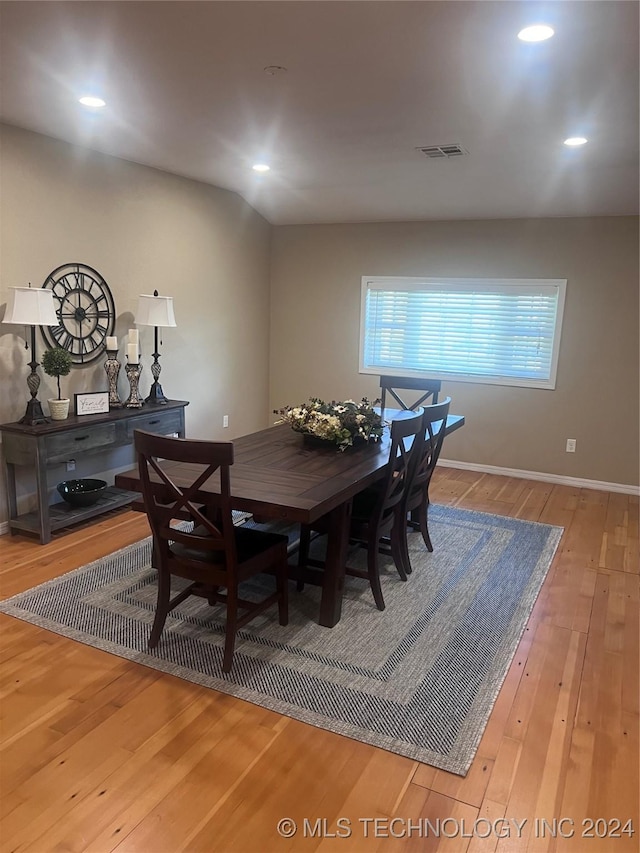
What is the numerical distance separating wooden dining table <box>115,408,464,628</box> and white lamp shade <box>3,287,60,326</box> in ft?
4.49

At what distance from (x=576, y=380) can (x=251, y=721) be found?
4.31 m

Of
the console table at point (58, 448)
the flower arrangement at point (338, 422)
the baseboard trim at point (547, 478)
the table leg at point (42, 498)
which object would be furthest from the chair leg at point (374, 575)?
the baseboard trim at point (547, 478)

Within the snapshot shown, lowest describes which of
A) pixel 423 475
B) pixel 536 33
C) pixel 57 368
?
pixel 423 475

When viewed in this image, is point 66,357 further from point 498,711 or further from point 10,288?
point 498,711

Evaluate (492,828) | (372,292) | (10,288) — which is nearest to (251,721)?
(492,828)

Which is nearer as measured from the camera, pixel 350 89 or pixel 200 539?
pixel 200 539

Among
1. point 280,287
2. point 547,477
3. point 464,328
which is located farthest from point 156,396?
point 547,477

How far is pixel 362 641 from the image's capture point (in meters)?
2.74

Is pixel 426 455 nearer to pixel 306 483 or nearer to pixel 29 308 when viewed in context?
pixel 306 483

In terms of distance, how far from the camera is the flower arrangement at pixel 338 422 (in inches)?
129

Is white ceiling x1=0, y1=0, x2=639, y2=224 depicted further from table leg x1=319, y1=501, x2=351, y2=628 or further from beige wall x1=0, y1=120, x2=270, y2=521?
table leg x1=319, y1=501, x2=351, y2=628

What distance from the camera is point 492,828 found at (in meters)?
1.76

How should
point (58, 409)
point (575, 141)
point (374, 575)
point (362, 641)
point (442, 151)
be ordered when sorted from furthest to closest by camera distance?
point (442, 151)
point (58, 409)
point (575, 141)
point (374, 575)
point (362, 641)

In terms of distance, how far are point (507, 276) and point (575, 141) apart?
188cm
